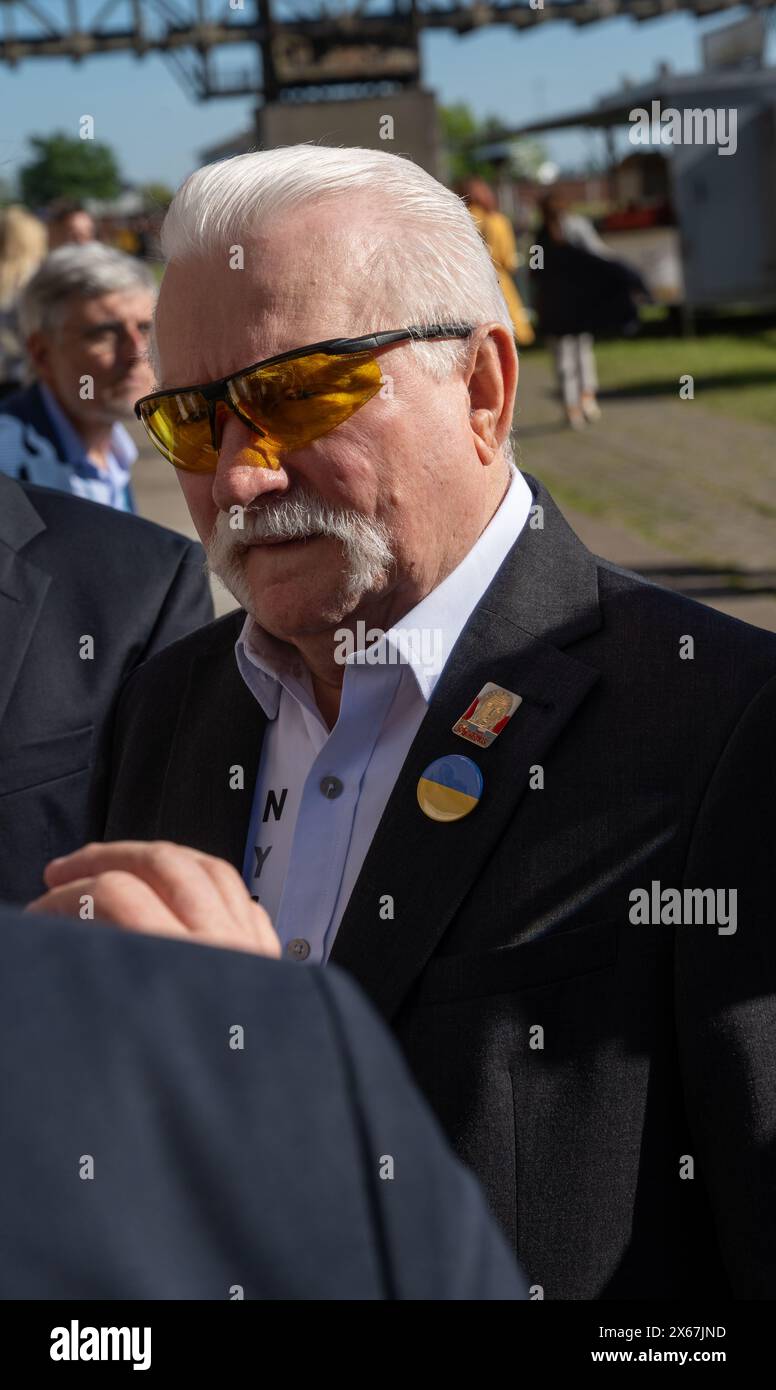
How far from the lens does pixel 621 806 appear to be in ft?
5.84

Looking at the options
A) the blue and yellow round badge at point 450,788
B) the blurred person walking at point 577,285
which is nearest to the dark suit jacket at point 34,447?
the blue and yellow round badge at point 450,788

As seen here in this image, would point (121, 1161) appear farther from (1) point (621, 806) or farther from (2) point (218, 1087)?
(1) point (621, 806)

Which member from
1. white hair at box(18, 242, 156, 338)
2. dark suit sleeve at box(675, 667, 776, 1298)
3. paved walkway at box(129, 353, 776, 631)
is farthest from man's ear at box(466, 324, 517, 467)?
paved walkway at box(129, 353, 776, 631)

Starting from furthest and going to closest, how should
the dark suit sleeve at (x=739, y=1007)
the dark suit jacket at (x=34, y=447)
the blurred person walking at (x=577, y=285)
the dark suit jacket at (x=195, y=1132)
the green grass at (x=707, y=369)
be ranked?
the green grass at (x=707, y=369) < the blurred person walking at (x=577, y=285) < the dark suit jacket at (x=34, y=447) < the dark suit sleeve at (x=739, y=1007) < the dark suit jacket at (x=195, y=1132)

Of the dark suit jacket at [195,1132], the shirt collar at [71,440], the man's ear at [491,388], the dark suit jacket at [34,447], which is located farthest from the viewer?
the shirt collar at [71,440]

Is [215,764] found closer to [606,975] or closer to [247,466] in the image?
[247,466]

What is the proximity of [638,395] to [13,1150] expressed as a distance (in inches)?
687

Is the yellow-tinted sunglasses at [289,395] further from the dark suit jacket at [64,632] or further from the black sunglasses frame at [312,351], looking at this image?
the dark suit jacket at [64,632]

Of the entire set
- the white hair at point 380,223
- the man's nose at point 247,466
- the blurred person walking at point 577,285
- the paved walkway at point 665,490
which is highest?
the blurred person walking at point 577,285

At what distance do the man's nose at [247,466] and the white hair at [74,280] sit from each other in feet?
12.3

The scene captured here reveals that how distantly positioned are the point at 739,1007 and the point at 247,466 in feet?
2.84

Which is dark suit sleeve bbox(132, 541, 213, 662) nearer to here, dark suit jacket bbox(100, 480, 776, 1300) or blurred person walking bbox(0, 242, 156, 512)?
dark suit jacket bbox(100, 480, 776, 1300)

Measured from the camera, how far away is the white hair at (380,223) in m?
1.92

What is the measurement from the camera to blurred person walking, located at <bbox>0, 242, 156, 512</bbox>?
5355mm
